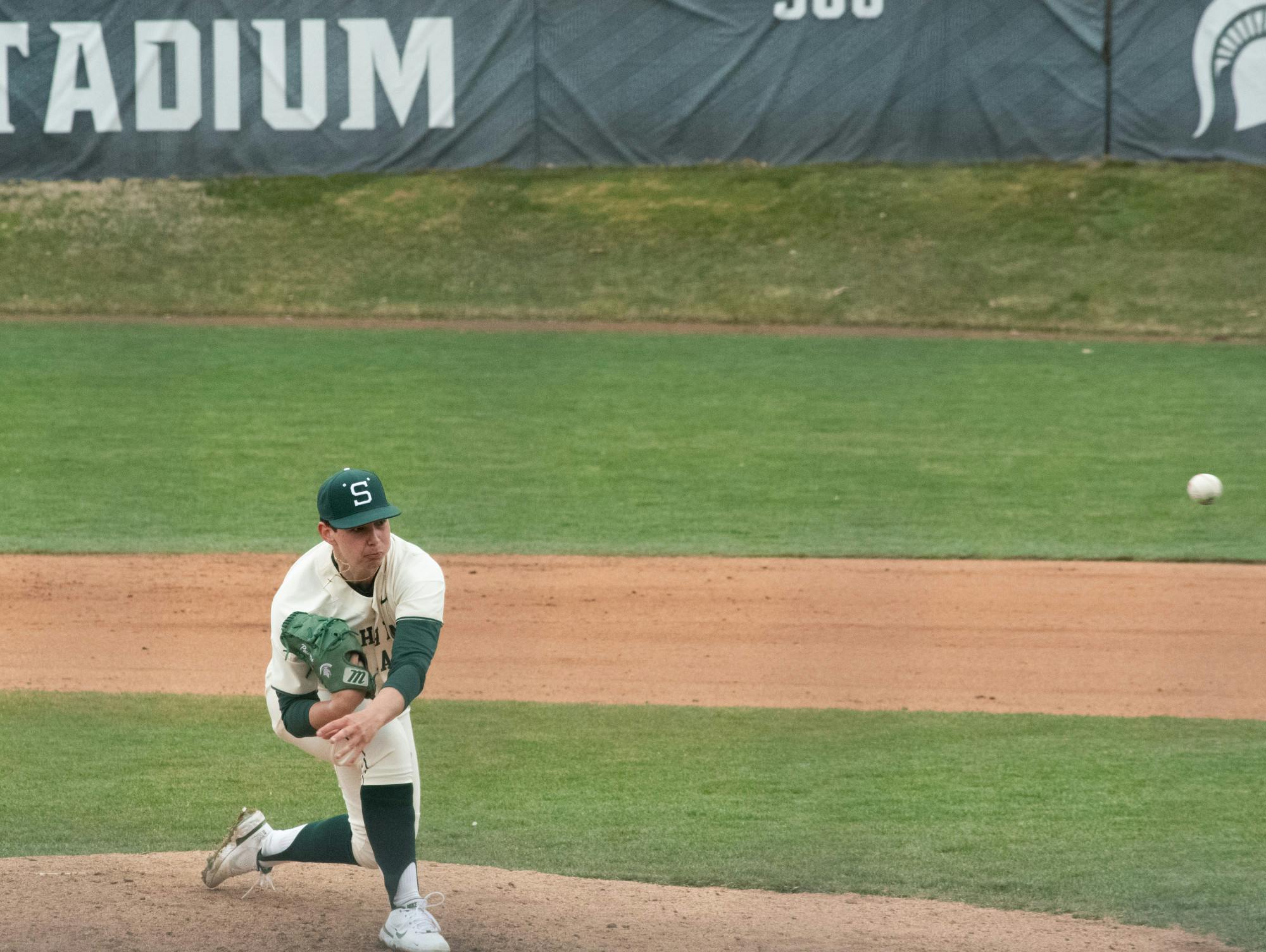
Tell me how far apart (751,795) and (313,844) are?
6.95ft

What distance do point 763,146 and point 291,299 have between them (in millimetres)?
6443

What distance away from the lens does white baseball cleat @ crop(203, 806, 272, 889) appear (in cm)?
457

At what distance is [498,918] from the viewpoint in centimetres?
446

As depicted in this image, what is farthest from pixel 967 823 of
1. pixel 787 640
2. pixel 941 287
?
pixel 941 287

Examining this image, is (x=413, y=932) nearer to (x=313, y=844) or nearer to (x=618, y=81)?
(x=313, y=844)

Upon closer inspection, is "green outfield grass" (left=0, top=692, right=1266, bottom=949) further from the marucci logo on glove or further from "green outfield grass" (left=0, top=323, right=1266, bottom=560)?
"green outfield grass" (left=0, top=323, right=1266, bottom=560)

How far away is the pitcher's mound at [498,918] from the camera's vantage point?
422cm

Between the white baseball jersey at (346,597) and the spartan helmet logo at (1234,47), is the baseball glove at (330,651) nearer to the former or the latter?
the white baseball jersey at (346,597)

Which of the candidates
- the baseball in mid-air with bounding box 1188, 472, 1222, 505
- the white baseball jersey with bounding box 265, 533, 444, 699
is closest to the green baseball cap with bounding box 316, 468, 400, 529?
the white baseball jersey with bounding box 265, 533, 444, 699

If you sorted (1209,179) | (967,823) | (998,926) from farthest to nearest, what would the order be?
1. (1209,179)
2. (967,823)
3. (998,926)

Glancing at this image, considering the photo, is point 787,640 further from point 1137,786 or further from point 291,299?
point 291,299

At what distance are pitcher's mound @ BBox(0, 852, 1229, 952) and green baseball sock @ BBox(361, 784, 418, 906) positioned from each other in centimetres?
17

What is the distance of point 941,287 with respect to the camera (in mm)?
18812

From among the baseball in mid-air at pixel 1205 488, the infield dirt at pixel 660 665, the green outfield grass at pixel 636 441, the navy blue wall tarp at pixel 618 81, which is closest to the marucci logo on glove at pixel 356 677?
the infield dirt at pixel 660 665
